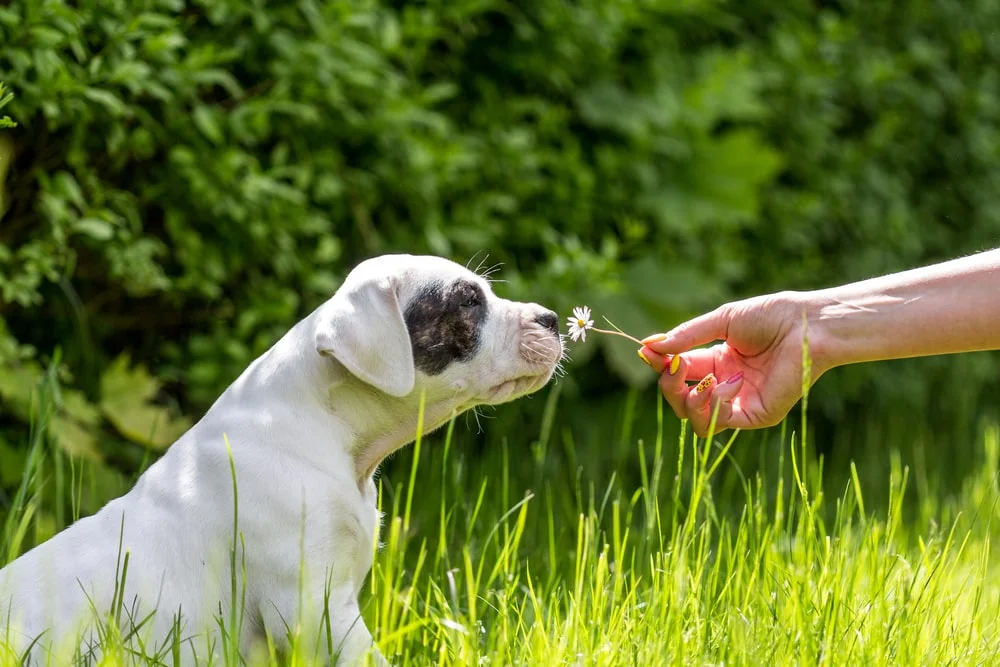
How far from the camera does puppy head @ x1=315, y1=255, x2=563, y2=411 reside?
8.64 ft

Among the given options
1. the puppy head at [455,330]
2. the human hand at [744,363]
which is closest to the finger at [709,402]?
the human hand at [744,363]

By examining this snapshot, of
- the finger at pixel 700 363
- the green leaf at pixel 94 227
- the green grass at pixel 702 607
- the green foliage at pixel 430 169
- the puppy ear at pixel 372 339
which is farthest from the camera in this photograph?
the green foliage at pixel 430 169

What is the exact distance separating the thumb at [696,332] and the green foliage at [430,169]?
1378mm

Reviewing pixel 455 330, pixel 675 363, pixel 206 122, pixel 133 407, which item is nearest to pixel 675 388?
pixel 675 363

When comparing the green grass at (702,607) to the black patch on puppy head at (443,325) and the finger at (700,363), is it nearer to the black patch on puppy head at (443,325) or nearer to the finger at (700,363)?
the black patch on puppy head at (443,325)

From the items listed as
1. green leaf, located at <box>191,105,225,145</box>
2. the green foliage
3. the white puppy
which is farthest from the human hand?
green leaf, located at <box>191,105,225,145</box>

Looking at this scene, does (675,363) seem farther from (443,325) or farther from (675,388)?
(443,325)

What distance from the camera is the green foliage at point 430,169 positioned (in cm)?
353

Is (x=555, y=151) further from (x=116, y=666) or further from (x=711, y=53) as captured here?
(x=116, y=666)

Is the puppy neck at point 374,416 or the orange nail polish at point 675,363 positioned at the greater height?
the orange nail polish at point 675,363

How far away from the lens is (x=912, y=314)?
8.70 feet

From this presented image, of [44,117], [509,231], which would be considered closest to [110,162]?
[44,117]

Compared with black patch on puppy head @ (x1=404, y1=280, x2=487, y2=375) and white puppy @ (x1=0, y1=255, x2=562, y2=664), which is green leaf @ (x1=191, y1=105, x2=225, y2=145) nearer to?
white puppy @ (x1=0, y1=255, x2=562, y2=664)

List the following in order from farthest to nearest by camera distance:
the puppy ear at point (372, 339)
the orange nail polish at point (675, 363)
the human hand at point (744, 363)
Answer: the orange nail polish at point (675, 363), the human hand at point (744, 363), the puppy ear at point (372, 339)
